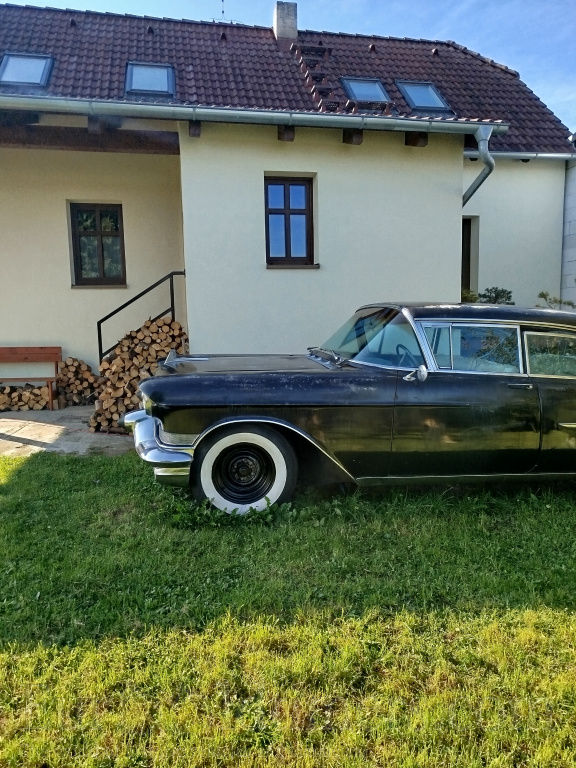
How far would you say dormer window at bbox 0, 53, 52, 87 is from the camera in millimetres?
6668

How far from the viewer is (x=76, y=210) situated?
26.5 ft

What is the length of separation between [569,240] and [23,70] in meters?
9.30

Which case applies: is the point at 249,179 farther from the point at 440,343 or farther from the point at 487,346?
the point at 487,346

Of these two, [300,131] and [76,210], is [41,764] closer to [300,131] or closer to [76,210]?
[300,131]

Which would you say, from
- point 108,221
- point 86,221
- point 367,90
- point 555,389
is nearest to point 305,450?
point 555,389

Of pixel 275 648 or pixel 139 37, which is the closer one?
pixel 275 648

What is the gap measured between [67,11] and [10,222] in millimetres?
4030

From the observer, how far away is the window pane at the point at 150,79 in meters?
7.02

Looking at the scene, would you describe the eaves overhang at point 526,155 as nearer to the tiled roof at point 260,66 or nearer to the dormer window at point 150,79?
the tiled roof at point 260,66

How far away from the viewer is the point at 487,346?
3434mm

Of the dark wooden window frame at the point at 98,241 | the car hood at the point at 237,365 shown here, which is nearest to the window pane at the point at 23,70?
the dark wooden window frame at the point at 98,241

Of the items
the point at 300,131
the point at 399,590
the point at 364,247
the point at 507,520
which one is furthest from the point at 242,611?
the point at 300,131

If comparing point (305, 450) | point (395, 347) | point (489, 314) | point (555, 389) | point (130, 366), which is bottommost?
→ point (305, 450)

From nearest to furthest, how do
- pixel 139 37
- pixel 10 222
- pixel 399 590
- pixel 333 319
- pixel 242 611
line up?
pixel 242 611
pixel 399 590
pixel 333 319
pixel 10 222
pixel 139 37
